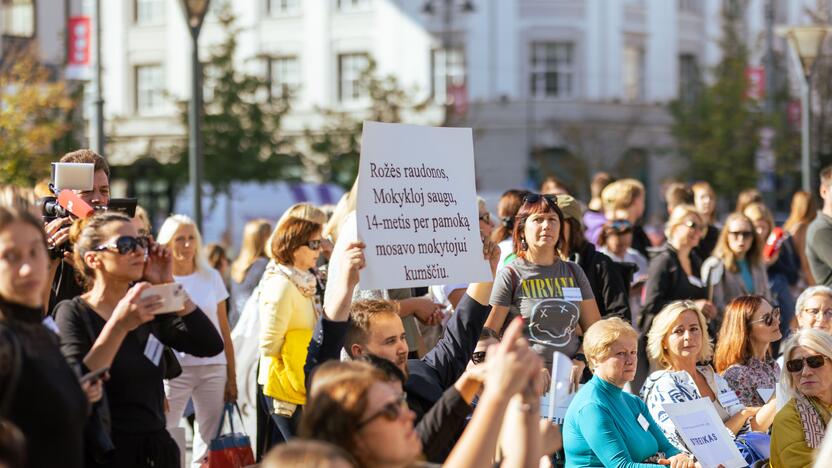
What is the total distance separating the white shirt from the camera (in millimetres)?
8539

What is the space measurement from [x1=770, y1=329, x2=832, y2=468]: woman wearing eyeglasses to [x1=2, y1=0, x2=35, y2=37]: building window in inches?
1063

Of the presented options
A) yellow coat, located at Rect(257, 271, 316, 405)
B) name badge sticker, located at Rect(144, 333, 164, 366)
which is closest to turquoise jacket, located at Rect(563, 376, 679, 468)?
yellow coat, located at Rect(257, 271, 316, 405)

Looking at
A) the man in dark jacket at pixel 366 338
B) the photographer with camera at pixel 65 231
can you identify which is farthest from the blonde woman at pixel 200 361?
the man in dark jacket at pixel 366 338

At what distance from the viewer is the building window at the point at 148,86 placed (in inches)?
1775

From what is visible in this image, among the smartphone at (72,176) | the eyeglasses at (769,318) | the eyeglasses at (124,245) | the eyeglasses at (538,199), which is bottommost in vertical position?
the eyeglasses at (769,318)

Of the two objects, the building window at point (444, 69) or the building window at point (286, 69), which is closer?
the building window at point (444, 69)

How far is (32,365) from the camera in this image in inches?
156

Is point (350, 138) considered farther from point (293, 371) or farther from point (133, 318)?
point (133, 318)

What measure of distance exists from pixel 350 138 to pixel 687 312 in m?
29.1

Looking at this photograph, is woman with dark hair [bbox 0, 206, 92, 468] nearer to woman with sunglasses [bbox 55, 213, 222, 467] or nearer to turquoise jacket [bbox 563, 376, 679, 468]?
woman with sunglasses [bbox 55, 213, 222, 467]

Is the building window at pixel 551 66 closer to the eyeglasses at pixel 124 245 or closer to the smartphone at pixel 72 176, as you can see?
the smartphone at pixel 72 176

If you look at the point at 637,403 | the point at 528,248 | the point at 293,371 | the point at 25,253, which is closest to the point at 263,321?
the point at 293,371

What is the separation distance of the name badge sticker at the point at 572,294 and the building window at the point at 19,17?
25861 mm

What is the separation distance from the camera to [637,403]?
669 cm
